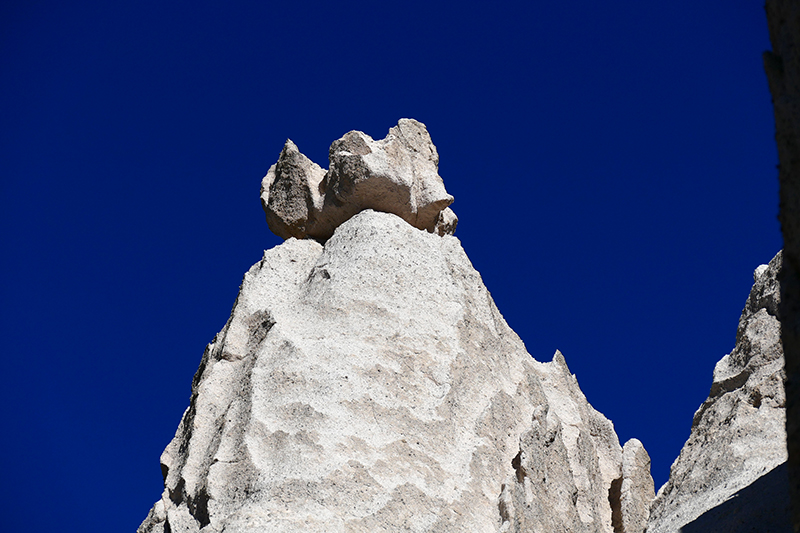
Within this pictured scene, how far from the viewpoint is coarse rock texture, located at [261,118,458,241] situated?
1100cm

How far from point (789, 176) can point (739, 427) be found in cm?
547

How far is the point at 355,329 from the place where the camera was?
908 centimetres

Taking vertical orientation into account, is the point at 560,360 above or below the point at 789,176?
above

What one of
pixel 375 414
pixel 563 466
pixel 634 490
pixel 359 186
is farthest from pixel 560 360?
pixel 375 414

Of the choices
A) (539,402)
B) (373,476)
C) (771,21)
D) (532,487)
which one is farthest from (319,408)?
(771,21)

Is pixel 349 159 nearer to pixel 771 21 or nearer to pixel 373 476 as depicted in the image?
pixel 373 476

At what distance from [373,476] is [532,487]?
1.84 meters

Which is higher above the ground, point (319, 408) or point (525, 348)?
point (525, 348)

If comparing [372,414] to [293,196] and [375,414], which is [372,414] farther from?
[293,196]

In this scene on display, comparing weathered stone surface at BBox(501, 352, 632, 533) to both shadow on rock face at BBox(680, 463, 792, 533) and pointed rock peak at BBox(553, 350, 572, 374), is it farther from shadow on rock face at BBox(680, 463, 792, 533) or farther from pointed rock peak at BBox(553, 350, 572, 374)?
shadow on rock face at BBox(680, 463, 792, 533)

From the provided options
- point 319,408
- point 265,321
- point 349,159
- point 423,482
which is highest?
point 349,159

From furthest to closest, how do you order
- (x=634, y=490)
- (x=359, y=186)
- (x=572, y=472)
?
1. (x=634, y=490)
2. (x=359, y=186)
3. (x=572, y=472)

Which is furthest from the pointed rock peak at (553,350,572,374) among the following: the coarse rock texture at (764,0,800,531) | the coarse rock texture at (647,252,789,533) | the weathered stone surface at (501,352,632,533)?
the coarse rock texture at (764,0,800,531)

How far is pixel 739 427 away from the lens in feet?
32.0
